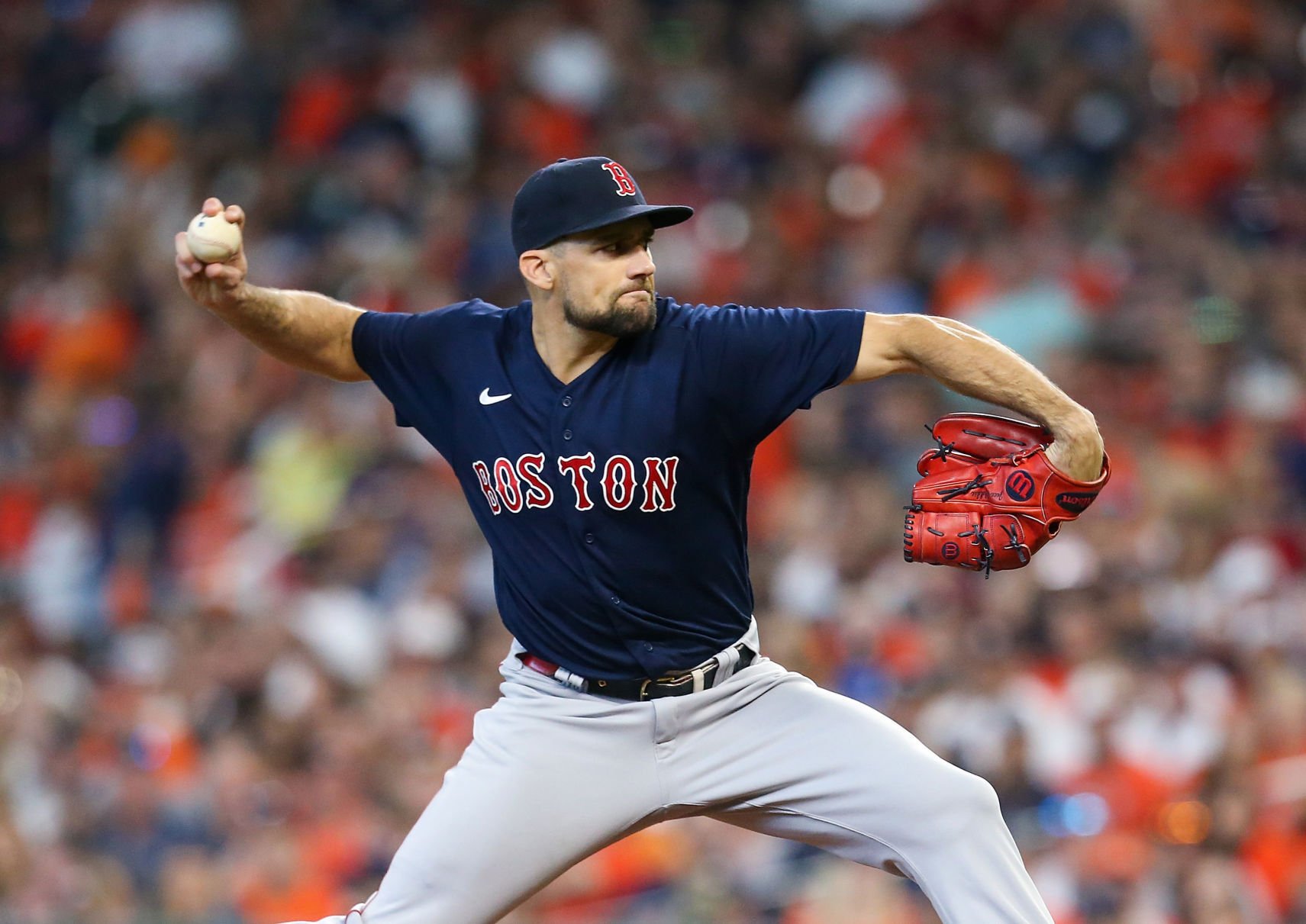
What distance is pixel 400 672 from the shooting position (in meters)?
6.42

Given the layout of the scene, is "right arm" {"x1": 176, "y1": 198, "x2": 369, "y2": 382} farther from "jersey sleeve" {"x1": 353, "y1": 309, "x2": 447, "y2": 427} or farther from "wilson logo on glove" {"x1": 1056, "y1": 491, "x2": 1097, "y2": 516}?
"wilson logo on glove" {"x1": 1056, "y1": 491, "x2": 1097, "y2": 516}

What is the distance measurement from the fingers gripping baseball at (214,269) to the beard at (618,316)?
0.72 meters

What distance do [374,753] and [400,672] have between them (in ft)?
1.29

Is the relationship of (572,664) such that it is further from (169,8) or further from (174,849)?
(169,8)

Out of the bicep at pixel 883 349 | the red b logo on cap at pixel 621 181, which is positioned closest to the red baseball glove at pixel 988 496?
the bicep at pixel 883 349

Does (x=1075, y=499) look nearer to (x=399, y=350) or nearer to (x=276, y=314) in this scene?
(x=399, y=350)

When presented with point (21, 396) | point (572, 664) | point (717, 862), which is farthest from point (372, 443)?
point (572, 664)

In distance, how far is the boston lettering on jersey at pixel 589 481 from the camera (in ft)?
11.0

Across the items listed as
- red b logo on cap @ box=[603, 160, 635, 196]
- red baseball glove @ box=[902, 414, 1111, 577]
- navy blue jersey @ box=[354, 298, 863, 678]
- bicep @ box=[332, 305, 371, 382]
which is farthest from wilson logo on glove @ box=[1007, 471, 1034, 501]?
bicep @ box=[332, 305, 371, 382]

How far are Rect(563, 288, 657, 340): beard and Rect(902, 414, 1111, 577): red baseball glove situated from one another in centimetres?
64

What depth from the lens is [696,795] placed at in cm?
338

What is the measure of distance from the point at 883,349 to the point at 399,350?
1.06m

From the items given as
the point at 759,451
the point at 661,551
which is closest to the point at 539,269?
the point at 661,551

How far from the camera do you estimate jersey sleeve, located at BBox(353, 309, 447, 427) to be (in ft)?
11.8
